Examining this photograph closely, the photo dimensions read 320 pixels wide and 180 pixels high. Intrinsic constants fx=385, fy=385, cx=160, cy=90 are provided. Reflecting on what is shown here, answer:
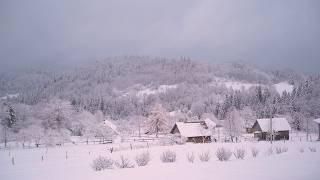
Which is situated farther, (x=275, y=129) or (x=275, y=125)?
(x=275, y=125)

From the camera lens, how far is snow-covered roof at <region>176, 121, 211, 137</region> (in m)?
79.0

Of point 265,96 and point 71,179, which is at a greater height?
point 265,96

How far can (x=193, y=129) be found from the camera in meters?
80.9

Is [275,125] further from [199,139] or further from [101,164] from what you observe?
[101,164]

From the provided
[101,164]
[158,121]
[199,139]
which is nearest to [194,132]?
[199,139]

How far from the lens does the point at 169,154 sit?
31328 millimetres

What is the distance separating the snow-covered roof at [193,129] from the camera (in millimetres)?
79000

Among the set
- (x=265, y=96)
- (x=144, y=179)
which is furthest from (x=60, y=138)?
(x=265, y=96)

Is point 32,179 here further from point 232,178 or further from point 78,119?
point 78,119

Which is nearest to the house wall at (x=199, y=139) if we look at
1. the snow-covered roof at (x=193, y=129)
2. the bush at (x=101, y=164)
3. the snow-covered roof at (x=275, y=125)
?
the snow-covered roof at (x=193, y=129)

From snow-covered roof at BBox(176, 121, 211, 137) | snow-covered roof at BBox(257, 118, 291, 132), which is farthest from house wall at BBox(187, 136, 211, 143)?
snow-covered roof at BBox(257, 118, 291, 132)

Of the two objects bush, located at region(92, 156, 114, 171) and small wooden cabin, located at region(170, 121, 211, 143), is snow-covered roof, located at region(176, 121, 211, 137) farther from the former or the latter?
bush, located at region(92, 156, 114, 171)

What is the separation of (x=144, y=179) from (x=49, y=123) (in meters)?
57.0

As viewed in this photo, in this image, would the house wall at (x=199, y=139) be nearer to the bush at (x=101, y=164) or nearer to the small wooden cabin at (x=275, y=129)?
the small wooden cabin at (x=275, y=129)
